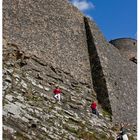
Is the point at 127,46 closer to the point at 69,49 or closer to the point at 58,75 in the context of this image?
the point at 69,49

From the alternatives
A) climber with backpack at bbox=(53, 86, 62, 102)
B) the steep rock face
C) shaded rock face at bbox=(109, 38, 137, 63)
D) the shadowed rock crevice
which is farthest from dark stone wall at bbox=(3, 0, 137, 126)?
shaded rock face at bbox=(109, 38, 137, 63)

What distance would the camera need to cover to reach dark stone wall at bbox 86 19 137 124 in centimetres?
2204

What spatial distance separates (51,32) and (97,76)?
10.6ft

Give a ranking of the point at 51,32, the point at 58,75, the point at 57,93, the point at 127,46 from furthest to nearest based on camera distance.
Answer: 1. the point at 127,46
2. the point at 51,32
3. the point at 58,75
4. the point at 57,93

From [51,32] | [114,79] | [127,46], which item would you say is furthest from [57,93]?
[127,46]

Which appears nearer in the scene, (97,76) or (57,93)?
(57,93)

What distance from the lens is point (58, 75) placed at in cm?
2064

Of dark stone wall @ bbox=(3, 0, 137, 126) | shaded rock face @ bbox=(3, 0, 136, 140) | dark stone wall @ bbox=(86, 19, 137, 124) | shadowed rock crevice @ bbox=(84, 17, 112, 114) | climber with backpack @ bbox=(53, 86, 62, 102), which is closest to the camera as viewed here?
shaded rock face @ bbox=(3, 0, 136, 140)

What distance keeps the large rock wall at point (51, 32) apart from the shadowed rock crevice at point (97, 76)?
0.30m

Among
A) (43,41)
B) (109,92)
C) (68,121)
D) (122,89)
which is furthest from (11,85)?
(122,89)

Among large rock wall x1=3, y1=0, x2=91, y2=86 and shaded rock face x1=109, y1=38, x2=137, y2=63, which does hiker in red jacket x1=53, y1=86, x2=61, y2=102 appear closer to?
large rock wall x1=3, y1=0, x2=91, y2=86

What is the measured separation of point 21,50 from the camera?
1958 cm

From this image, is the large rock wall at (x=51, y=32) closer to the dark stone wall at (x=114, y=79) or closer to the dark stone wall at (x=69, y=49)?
the dark stone wall at (x=69, y=49)

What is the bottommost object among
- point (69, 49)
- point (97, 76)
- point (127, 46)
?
point (97, 76)
